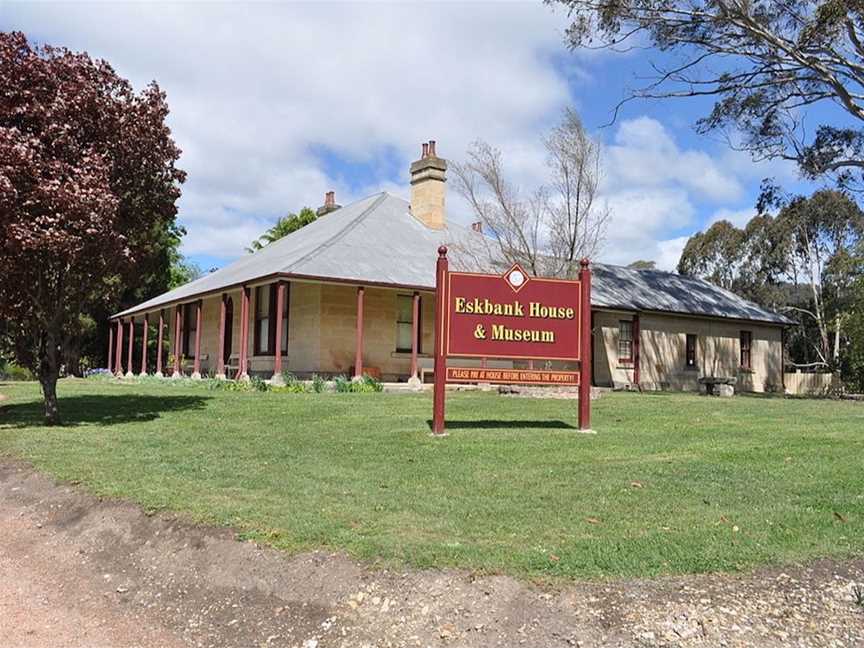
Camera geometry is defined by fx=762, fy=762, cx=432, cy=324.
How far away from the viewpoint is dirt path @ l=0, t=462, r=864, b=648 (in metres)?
4.33

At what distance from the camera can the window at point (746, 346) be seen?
30.8 meters

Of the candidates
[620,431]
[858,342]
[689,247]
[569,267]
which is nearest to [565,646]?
[620,431]

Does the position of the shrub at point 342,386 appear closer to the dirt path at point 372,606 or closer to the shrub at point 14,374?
the dirt path at point 372,606

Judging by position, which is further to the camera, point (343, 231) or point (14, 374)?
point (14, 374)

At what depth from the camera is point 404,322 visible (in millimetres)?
23047

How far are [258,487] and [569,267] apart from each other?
1730 cm

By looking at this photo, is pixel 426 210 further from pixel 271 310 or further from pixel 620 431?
pixel 620 431

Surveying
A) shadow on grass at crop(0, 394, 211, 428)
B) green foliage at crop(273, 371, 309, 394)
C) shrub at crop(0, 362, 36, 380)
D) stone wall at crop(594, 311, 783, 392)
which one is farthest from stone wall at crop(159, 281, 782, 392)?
shrub at crop(0, 362, 36, 380)

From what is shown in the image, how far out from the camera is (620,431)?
36.7ft

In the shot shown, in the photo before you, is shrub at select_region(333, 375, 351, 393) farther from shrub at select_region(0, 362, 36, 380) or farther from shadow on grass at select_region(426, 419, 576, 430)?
shrub at select_region(0, 362, 36, 380)

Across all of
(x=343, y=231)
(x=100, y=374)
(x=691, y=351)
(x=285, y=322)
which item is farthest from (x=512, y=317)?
(x=100, y=374)

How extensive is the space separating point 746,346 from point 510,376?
23.2 m

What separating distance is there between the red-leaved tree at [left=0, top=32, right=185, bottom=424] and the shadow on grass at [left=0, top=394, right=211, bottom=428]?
716mm

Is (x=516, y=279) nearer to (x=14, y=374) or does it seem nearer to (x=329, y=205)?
(x=329, y=205)
